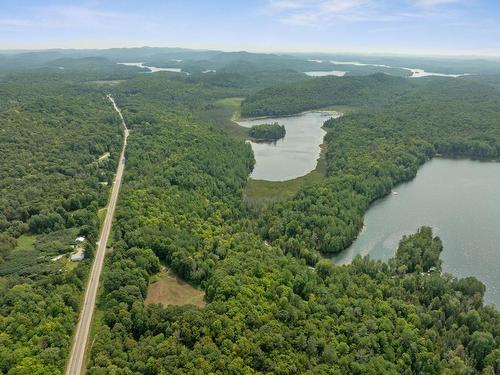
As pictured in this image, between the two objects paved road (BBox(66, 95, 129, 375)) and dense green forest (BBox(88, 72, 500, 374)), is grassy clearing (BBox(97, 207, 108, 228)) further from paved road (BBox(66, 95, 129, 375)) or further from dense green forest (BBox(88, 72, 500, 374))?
dense green forest (BBox(88, 72, 500, 374))

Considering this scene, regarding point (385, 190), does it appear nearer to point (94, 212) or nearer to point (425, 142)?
point (425, 142)

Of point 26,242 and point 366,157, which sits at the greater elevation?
point 366,157

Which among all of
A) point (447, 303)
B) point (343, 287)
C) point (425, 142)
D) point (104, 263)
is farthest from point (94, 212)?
point (425, 142)

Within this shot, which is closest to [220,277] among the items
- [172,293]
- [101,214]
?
[172,293]

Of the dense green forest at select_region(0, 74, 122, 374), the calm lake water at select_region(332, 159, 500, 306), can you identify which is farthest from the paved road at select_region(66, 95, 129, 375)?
the calm lake water at select_region(332, 159, 500, 306)

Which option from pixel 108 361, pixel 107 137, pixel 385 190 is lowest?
pixel 108 361

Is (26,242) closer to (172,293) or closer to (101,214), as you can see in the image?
(101,214)
